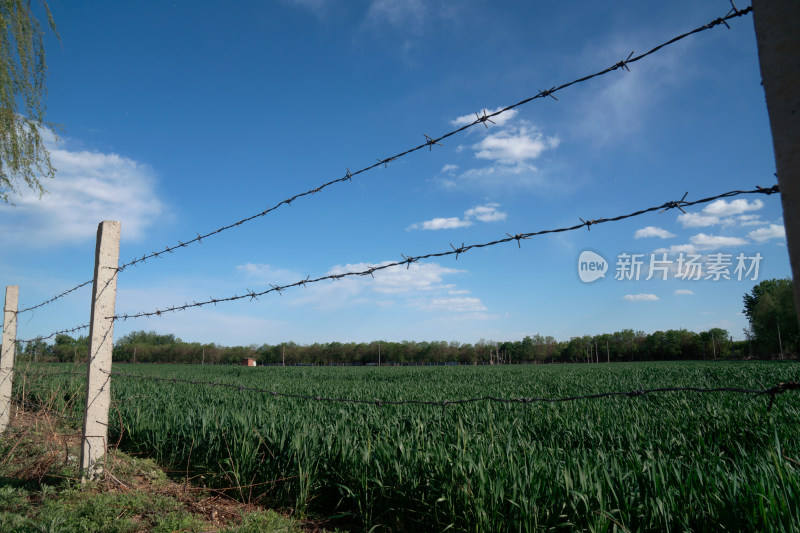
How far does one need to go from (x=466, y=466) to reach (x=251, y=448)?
8.09ft

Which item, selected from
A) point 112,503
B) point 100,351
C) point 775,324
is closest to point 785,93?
point 112,503

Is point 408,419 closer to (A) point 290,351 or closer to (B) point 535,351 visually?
(A) point 290,351

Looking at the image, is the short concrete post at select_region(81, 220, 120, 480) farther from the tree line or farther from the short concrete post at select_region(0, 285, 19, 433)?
the tree line

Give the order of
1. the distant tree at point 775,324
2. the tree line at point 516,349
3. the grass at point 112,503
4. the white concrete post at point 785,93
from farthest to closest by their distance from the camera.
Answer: the tree line at point 516,349 → the distant tree at point 775,324 → the grass at point 112,503 → the white concrete post at point 785,93

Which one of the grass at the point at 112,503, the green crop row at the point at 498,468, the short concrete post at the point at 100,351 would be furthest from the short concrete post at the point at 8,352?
the short concrete post at the point at 100,351

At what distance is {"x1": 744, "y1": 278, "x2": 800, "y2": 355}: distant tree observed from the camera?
239ft

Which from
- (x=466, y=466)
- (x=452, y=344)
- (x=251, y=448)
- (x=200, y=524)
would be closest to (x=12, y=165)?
(x=251, y=448)

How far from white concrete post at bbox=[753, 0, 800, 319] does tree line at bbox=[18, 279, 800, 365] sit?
94281 mm

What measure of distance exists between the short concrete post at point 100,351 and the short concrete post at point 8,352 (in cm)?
361

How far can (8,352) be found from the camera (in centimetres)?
686

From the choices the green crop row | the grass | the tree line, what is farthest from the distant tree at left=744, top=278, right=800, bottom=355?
the grass

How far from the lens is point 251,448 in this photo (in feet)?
15.1

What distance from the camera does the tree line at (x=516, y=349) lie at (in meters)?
86.8

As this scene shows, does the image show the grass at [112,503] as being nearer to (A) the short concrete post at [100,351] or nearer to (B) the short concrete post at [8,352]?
(A) the short concrete post at [100,351]
